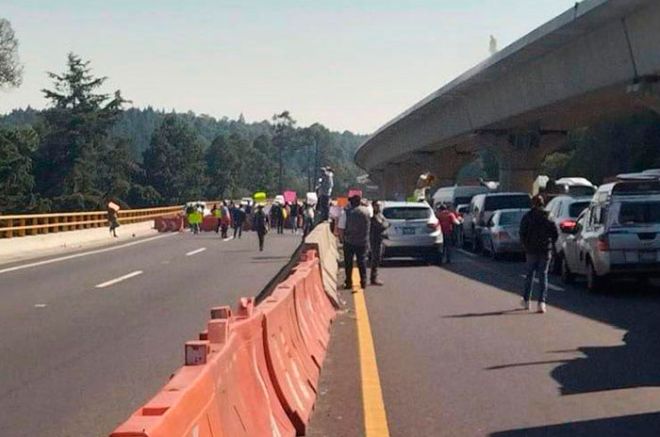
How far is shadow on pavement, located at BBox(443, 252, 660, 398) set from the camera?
11.1 meters

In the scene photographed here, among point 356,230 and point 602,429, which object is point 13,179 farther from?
point 602,429

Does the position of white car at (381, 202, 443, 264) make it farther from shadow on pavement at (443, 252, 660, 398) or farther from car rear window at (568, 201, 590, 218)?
shadow on pavement at (443, 252, 660, 398)

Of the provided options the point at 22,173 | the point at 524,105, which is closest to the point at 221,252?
the point at 524,105

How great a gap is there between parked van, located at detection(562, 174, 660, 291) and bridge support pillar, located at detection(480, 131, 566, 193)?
30400 millimetres

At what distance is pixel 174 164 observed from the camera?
554 feet

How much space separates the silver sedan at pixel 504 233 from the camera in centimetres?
3322

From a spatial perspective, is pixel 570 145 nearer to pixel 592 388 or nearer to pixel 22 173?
pixel 22 173

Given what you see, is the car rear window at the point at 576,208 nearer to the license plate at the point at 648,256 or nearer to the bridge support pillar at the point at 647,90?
the bridge support pillar at the point at 647,90

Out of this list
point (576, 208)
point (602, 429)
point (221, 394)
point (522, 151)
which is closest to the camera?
point (221, 394)

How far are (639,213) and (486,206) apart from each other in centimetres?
1713

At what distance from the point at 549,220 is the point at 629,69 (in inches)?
579

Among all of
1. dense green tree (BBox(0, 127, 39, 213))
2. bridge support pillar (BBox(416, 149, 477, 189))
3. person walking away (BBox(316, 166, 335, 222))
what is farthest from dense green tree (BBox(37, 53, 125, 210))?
person walking away (BBox(316, 166, 335, 222))

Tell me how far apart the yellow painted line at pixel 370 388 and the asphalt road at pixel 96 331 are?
1.96m

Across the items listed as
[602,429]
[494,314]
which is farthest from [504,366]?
[494,314]
